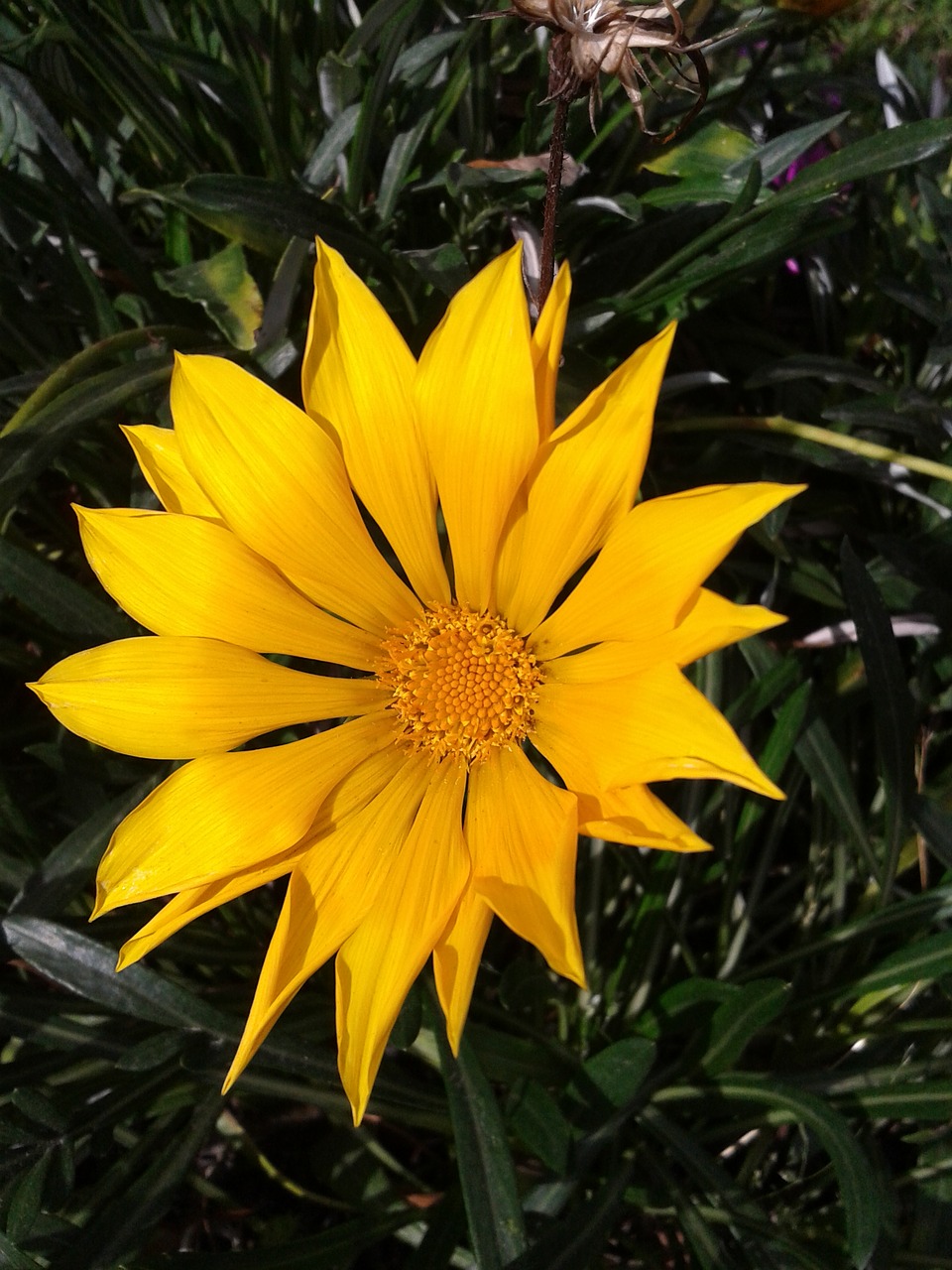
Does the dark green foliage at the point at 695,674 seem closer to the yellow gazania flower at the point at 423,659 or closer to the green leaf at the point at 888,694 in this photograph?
the green leaf at the point at 888,694

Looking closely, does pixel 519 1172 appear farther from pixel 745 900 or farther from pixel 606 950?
pixel 745 900

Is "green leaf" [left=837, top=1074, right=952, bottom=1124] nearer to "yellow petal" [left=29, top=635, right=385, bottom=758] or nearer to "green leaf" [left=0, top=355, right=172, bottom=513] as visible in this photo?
"yellow petal" [left=29, top=635, right=385, bottom=758]

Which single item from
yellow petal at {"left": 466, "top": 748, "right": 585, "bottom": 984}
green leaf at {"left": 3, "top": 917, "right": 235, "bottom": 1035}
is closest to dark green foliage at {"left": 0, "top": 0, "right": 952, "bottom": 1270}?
green leaf at {"left": 3, "top": 917, "right": 235, "bottom": 1035}

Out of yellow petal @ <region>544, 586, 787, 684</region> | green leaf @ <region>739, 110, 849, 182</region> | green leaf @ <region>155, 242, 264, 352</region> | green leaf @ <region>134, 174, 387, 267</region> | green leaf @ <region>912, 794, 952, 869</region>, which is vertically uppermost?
green leaf @ <region>739, 110, 849, 182</region>

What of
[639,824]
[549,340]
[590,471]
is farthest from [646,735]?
A: [549,340]

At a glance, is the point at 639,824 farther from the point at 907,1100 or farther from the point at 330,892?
the point at 907,1100

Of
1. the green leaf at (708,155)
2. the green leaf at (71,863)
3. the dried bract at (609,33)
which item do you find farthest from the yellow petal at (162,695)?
the green leaf at (708,155)

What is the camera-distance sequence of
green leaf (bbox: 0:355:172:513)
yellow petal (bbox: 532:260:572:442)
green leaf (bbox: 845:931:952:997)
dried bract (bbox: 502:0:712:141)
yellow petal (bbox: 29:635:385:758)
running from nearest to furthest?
1. dried bract (bbox: 502:0:712:141)
2. yellow petal (bbox: 532:260:572:442)
3. yellow petal (bbox: 29:635:385:758)
4. green leaf (bbox: 0:355:172:513)
5. green leaf (bbox: 845:931:952:997)
